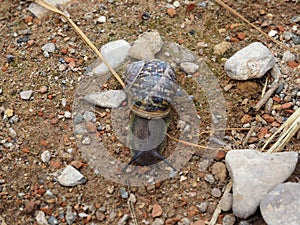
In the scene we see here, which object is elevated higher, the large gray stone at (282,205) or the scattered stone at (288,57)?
the scattered stone at (288,57)

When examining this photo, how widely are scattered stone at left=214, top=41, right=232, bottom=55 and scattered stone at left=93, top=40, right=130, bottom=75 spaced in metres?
0.67

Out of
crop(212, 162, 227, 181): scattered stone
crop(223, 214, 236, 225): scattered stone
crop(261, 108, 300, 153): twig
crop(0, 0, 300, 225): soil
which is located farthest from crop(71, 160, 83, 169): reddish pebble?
crop(261, 108, 300, 153): twig

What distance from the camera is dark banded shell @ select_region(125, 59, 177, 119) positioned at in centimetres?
360

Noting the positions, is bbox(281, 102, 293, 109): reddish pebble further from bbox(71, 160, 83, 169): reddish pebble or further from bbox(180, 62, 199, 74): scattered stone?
bbox(71, 160, 83, 169): reddish pebble

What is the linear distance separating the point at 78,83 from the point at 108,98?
0.28m

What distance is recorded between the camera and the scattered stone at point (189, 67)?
12.9 ft

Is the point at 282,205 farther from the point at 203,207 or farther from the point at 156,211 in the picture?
the point at 156,211

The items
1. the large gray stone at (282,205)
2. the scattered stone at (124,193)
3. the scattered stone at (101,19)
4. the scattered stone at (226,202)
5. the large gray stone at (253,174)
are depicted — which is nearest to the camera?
the large gray stone at (282,205)

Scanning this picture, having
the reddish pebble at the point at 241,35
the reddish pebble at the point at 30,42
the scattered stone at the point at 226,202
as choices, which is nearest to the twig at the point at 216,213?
the scattered stone at the point at 226,202

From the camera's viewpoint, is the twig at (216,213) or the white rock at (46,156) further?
the white rock at (46,156)

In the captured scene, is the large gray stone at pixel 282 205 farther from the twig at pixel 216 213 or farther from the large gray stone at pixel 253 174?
the twig at pixel 216 213

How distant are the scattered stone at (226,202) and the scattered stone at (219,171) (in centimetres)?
15

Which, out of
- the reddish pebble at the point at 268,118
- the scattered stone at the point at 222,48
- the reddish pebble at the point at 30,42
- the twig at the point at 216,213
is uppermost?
the reddish pebble at the point at 30,42

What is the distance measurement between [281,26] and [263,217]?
5.54ft
